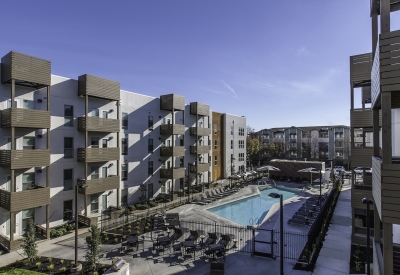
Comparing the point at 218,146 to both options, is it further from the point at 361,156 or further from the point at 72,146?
the point at 361,156

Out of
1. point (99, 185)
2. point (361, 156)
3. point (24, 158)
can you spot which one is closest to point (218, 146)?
point (99, 185)

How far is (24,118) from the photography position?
15617mm

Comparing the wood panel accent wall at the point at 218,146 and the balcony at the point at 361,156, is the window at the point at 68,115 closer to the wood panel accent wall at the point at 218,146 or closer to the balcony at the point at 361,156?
the balcony at the point at 361,156

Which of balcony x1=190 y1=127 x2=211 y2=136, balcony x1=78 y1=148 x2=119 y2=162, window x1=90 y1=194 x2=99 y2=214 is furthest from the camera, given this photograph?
balcony x1=190 y1=127 x2=211 y2=136

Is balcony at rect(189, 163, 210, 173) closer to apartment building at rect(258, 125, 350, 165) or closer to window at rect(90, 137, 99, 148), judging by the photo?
window at rect(90, 137, 99, 148)

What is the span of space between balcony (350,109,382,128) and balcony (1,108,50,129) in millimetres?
20223

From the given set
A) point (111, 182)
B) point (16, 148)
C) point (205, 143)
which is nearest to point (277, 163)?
point (205, 143)

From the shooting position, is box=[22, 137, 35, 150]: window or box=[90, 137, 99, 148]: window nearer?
box=[22, 137, 35, 150]: window

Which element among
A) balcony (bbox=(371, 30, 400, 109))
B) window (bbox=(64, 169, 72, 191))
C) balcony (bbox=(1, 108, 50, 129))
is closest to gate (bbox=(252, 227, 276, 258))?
balcony (bbox=(371, 30, 400, 109))

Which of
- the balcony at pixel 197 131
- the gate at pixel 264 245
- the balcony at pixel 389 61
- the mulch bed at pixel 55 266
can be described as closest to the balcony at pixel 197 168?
the balcony at pixel 197 131

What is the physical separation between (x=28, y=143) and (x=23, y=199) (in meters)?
4.08

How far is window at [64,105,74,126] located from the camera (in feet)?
64.0

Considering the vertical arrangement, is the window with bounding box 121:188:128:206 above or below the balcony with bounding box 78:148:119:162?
below

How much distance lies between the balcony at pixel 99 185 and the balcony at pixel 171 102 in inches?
397
